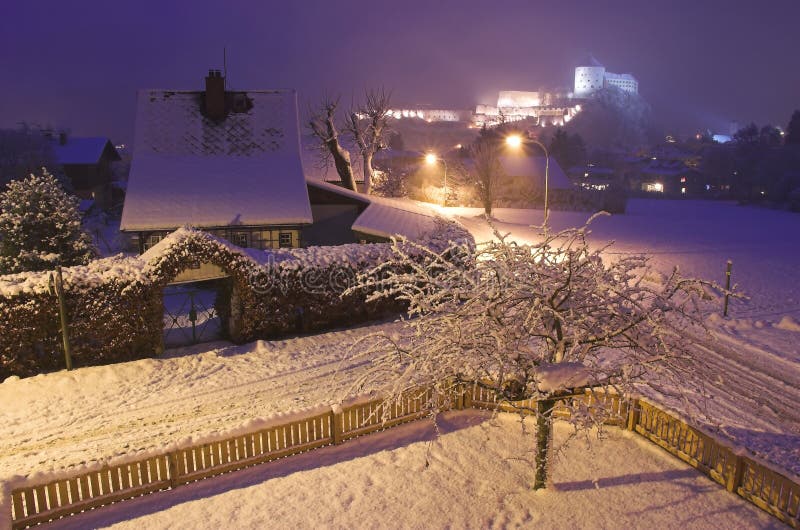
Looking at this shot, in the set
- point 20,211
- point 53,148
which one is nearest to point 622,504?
point 20,211

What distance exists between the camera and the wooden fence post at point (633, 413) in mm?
10797

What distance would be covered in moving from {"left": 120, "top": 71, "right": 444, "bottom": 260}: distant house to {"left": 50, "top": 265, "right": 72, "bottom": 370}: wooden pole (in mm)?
9528

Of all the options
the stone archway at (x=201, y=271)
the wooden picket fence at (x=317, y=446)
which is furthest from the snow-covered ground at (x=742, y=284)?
the stone archway at (x=201, y=271)

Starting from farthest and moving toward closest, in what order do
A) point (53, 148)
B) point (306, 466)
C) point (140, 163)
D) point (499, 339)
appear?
1. point (53, 148)
2. point (140, 163)
3. point (306, 466)
4. point (499, 339)

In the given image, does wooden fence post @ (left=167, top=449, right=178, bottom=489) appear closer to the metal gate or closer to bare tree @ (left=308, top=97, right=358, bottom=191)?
the metal gate

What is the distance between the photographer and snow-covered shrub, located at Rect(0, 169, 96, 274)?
1916 centimetres

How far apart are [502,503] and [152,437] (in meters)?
7.35

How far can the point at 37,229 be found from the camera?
19.5 metres

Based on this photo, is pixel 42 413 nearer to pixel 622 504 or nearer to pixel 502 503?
pixel 502 503

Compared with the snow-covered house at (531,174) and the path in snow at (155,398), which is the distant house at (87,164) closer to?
the path in snow at (155,398)

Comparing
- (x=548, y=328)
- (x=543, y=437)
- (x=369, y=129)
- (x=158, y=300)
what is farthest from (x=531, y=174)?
(x=548, y=328)

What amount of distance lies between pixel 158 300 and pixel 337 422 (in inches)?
314

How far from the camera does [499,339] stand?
25.5 feet

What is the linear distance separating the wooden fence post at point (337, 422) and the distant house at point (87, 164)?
4963cm
